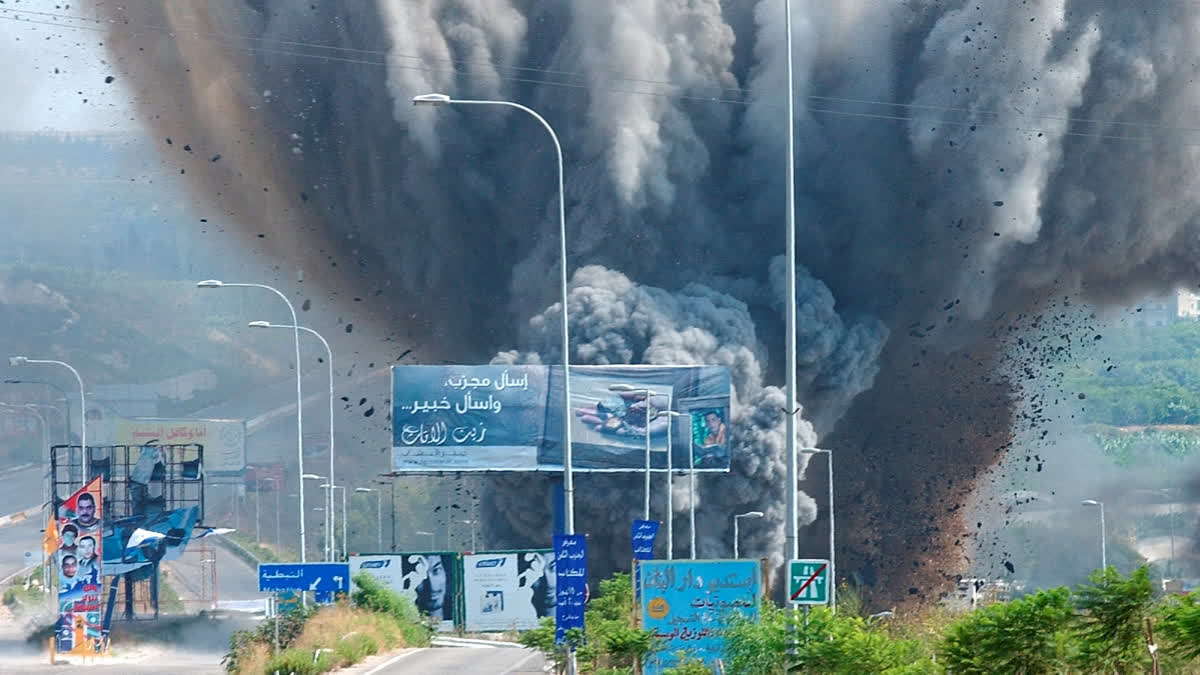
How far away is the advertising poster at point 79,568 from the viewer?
62.6 meters

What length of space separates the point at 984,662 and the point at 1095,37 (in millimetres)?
51608

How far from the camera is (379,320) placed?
82438mm

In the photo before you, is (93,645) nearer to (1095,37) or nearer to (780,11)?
(780,11)

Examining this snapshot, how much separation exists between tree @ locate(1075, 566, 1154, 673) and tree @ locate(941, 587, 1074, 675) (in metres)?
0.24

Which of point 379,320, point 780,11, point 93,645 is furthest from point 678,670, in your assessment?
point 379,320

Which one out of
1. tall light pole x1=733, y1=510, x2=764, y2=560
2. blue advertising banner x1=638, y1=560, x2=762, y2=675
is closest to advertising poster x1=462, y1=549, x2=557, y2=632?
tall light pole x1=733, y1=510, x2=764, y2=560

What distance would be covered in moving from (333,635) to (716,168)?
29.4 meters

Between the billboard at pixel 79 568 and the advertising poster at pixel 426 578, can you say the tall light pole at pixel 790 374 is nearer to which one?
the billboard at pixel 79 568

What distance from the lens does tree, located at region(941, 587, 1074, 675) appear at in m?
23.5

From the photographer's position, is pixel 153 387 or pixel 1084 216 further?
pixel 153 387

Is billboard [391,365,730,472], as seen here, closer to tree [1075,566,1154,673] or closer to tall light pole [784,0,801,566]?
tall light pole [784,0,801,566]

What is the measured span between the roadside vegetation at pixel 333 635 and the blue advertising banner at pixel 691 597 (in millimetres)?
12944

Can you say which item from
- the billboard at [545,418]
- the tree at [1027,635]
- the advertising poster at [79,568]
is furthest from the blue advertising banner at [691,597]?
the billboard at [545,418]

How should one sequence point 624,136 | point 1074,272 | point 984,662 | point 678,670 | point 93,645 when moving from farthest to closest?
point 1074,272 < point 624,136 < point 93,645 < point 678,670 < point 984,662
